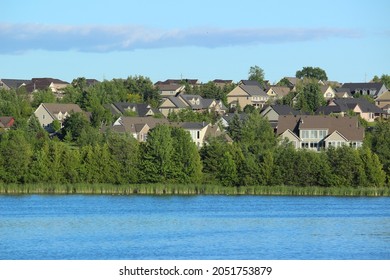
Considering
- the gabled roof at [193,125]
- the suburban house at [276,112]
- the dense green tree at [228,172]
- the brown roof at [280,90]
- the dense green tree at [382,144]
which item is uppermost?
the brown roof at [280,90]

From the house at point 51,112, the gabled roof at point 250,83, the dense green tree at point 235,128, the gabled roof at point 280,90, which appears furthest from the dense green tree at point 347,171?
the gabled roof at point 280,90

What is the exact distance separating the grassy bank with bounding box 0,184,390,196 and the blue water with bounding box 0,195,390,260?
7.01 ft

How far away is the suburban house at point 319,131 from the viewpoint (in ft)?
297

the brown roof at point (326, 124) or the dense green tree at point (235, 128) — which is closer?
the brown roof at point (326, 124)

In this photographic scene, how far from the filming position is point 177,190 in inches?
2643

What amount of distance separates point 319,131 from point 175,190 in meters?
28.3

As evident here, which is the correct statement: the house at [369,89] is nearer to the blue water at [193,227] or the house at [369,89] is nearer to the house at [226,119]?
the house at [226,119]

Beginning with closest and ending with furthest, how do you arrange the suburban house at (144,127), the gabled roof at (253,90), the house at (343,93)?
the suburban house at (144,127), the gabled roof at (253,90), the house at (343,93)

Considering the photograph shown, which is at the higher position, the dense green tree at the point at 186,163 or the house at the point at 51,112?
the house at the point at 51,112

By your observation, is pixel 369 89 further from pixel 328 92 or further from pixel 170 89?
pixel 170 89

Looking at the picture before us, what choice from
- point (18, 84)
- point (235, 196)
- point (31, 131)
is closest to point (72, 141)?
point (31, 131)

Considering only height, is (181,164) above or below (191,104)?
below

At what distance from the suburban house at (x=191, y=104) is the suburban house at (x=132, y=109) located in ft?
8.63

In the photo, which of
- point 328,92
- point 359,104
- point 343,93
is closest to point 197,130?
point 359,104
